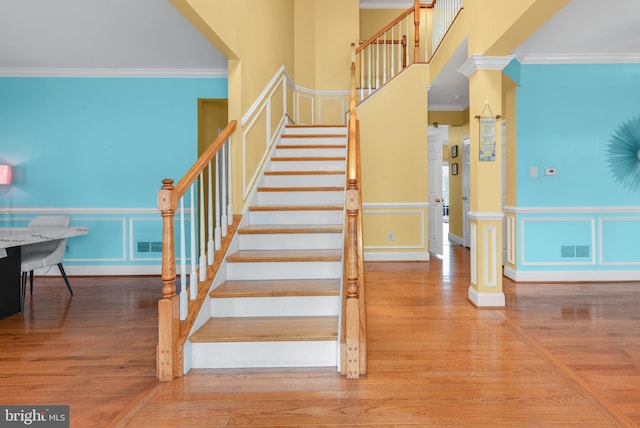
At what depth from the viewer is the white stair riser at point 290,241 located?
3.37 m

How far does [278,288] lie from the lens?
2791mm

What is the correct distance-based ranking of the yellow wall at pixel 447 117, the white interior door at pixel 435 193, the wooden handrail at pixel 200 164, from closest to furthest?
the wooden handrail at pixel 200 164 < the white interior door at pixel 435 193 < the yellow wall at pixel 447 117

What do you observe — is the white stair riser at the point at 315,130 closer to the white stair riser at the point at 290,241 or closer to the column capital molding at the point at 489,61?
the column capital molding at the point at 489,61

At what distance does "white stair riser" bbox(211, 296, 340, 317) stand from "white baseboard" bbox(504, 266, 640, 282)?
314 centimetres

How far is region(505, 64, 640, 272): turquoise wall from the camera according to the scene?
15.4 feet

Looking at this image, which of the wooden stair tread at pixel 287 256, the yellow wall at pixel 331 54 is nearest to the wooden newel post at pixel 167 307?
the wooden stair tread at pixel 287 256

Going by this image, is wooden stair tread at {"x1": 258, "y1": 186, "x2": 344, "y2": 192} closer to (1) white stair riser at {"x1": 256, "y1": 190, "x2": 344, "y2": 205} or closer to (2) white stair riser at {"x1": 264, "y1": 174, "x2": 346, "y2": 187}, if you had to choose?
(1) white stair riser at {"x1": 256, "y1": 190, "x2": 344, "y2": 205}

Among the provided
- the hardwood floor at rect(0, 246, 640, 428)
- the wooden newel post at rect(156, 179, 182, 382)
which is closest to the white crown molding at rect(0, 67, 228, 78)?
the hardwood floor at rect(0, 246, 640, 428)

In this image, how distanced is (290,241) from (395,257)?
3000 millimetres

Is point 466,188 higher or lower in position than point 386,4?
lower

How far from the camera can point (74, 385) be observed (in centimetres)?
222

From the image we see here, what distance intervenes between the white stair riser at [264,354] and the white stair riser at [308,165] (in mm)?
2591

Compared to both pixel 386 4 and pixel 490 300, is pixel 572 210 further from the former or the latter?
pixel 386 4

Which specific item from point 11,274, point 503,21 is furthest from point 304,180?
point 11,274
